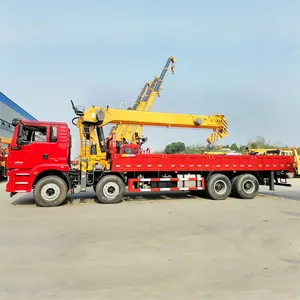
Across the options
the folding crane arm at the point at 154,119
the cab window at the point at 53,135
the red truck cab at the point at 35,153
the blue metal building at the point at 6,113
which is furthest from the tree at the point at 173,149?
the blue metal building at the point at 6,113

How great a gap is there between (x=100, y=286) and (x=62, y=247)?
6.50 feet

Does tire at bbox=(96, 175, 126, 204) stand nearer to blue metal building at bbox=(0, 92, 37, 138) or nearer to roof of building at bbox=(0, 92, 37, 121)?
blue metal building at bbox=(0, 92, 37, 138)

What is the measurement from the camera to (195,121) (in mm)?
13547

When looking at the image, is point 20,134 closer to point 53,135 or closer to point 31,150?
point 31,150

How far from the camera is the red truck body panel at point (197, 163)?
37.4ft

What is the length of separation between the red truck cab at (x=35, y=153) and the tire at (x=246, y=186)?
6880 millimetres

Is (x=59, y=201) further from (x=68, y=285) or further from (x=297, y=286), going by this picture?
(x=297, y=286)

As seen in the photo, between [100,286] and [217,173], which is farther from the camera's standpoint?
[217,173]

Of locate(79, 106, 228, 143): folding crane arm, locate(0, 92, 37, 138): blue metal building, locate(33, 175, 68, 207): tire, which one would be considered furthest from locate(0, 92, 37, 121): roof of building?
locate(33, 175, 68, 207): tire

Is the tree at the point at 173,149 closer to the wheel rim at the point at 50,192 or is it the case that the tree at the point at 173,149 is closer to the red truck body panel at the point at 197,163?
the red truck body panel at the point at 197,163

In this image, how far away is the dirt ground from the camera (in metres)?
3.83

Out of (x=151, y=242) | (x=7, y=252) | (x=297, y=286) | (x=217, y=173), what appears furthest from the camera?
(x=217, y=173)

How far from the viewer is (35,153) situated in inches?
405

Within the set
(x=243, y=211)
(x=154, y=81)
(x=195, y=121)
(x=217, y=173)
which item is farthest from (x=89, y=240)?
(x=154, y=81)
